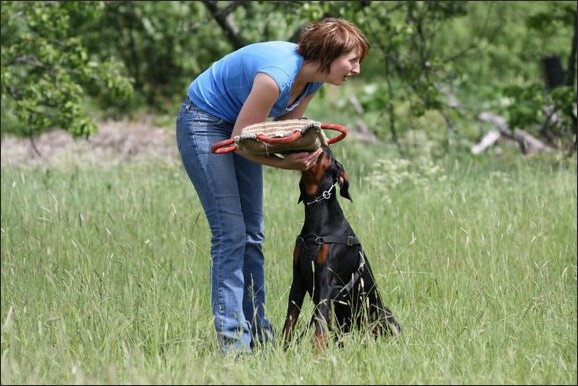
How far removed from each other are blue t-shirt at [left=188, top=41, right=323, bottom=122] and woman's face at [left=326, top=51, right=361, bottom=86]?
0.15m

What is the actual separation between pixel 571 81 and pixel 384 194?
420 centimetres

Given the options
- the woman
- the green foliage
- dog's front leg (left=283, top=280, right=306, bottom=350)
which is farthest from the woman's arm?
the green foliage

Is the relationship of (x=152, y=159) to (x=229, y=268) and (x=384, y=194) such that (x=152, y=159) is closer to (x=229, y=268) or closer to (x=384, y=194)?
(x=384, y=194)

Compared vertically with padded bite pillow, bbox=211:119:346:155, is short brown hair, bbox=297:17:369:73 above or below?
above

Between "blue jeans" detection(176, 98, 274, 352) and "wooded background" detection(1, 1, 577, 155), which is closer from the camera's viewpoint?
"blue jeans" detection(176, 98, 274, 352)

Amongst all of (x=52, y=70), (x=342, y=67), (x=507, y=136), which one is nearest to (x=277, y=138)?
(x=342, y=67)

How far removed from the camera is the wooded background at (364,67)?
398 inches

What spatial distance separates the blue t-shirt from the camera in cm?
483

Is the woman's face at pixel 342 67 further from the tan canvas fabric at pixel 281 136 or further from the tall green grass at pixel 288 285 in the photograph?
the tall green grass at pixel 288 285

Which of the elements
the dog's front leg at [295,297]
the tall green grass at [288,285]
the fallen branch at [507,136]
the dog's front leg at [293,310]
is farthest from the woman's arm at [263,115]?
the fallen branch at [507,136]

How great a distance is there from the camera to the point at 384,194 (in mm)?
8852

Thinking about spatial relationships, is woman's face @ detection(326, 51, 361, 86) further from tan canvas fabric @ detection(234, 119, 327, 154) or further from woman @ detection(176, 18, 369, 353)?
tan canvas fabric @ detection(234, 119, 327, 154)

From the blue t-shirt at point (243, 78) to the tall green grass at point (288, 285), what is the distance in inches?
35.8

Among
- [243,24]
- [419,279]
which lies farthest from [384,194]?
[243,24]
